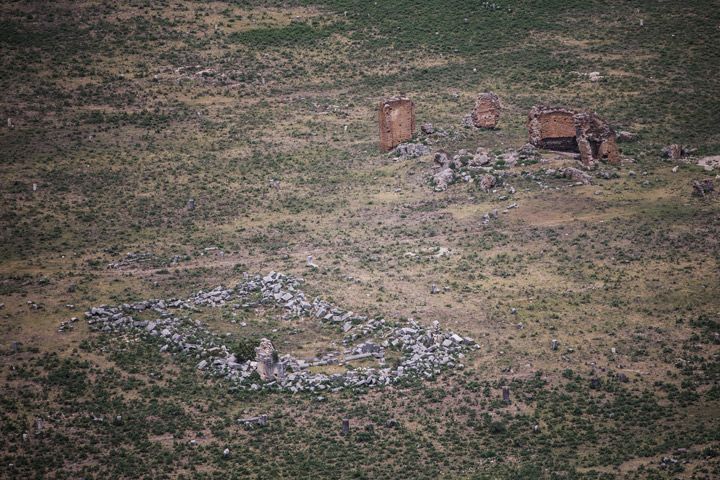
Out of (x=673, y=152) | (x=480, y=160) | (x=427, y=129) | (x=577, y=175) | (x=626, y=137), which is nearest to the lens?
(x=577, y=175)

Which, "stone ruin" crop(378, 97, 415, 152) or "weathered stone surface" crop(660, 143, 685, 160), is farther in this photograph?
"stone ruin" crop(378, 97, 415, 152)

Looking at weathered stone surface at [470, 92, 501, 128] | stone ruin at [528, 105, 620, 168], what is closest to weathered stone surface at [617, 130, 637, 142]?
stone ruin at [528, 105, 620, 168]

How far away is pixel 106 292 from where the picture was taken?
63.3 m

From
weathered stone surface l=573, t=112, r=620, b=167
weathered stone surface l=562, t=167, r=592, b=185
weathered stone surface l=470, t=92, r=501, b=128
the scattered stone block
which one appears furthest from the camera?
weathered stone surface l=470, t=92, r=501, b=128

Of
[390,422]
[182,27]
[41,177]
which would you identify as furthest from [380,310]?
[182,27]

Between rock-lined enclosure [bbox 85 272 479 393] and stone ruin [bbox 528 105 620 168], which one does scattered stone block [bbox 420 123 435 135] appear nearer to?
stone ruin [bbox 528 105 620 168]

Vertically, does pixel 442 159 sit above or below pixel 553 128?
below

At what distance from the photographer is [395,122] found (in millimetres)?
80750

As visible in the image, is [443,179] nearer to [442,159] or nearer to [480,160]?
[442,159]

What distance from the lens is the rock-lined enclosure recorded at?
179ft

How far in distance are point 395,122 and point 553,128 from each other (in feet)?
35.4

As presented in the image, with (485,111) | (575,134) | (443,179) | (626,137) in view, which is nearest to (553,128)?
(575,134)

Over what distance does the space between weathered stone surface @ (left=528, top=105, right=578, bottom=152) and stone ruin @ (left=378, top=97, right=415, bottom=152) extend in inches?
333

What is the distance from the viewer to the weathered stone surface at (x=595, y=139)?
75.0 meters
